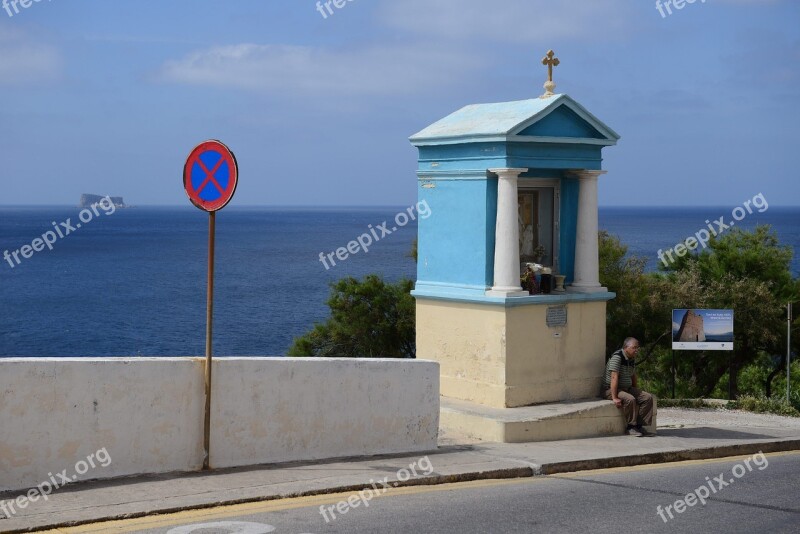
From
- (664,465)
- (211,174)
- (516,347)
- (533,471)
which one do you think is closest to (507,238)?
(516,347)

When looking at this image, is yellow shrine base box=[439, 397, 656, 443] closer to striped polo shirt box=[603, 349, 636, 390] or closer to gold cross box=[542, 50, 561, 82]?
striped polo shirt box=[603, 349, 636, 390]

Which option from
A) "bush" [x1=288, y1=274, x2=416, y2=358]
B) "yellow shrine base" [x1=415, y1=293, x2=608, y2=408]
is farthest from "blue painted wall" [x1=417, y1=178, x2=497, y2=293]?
"bush" [x1=288, y1=274, x2=416, y2=358]

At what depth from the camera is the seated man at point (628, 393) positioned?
14.0 meters

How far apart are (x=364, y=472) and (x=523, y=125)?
5.27 meters

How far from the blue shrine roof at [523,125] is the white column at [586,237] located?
53 cm

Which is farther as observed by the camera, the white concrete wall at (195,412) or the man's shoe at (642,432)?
the man's shoe at (642,432)

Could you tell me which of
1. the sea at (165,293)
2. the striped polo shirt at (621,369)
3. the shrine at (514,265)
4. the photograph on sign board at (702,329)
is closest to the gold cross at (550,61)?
the shrine at (514,265)

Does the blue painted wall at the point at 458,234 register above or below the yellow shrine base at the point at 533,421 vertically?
above

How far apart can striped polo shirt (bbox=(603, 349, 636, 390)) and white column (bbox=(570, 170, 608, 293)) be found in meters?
0.96

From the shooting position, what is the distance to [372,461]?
10820 mm

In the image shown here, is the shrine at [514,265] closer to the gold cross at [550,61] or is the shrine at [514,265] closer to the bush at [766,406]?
the gold cross at [550,61]

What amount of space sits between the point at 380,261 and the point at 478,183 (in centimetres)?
10444

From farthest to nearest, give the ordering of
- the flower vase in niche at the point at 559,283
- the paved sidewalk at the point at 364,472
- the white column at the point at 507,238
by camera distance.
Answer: the flower vase in niche at the point at 559,283 < the white column at the point at 507,238 < the paved sidewalk at the point at 364,472

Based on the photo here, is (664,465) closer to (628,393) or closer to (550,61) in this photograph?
(628,393)
